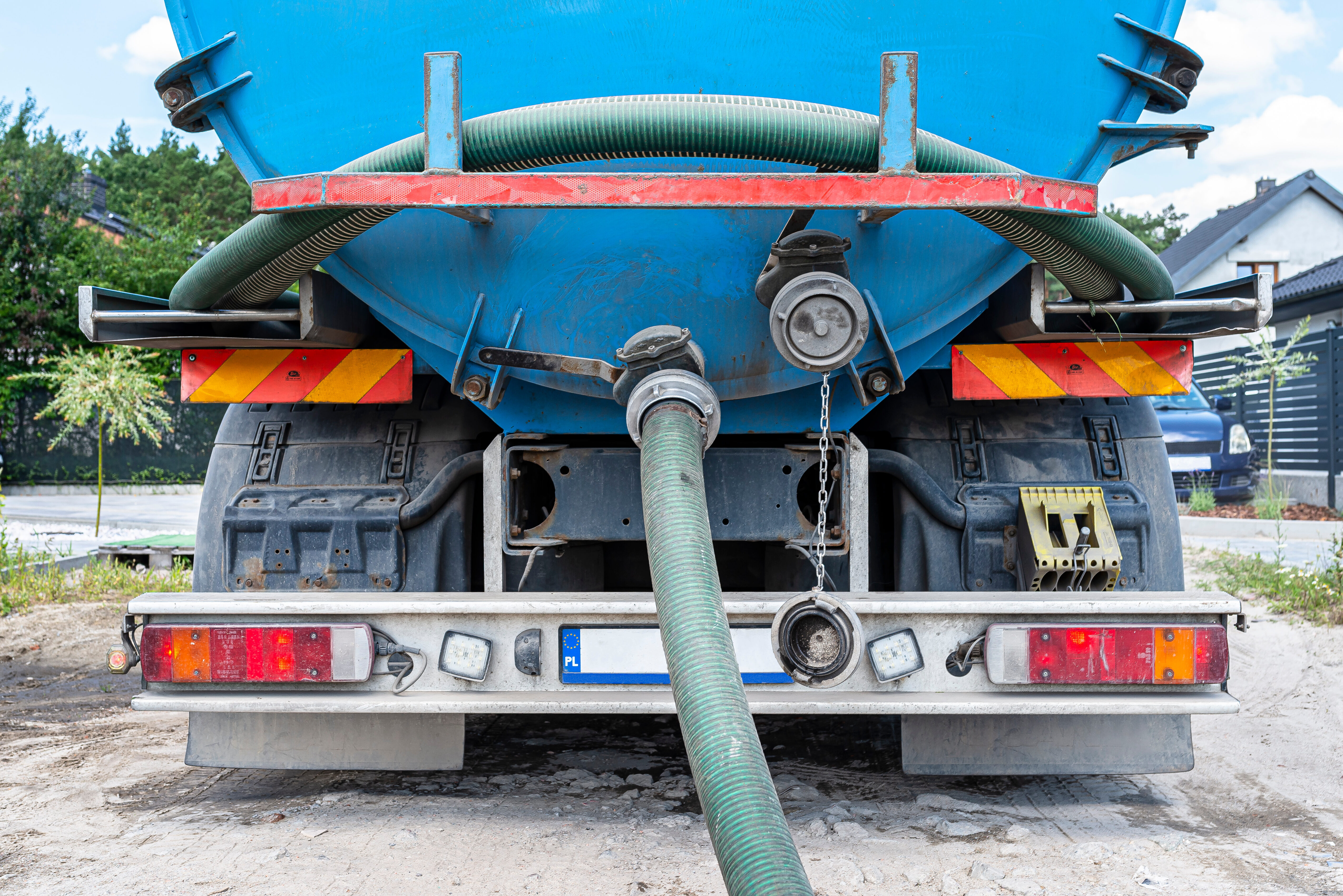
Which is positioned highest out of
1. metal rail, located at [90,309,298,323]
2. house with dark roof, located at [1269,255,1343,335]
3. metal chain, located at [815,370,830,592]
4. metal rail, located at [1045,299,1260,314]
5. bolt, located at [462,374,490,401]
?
house with dark roof, located at [1269,255,1343,335]

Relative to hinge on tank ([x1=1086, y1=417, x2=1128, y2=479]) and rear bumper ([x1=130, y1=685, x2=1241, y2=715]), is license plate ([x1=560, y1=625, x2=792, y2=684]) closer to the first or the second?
rear bumper ([x1=130, y1=685, x2=1241, y2=715])

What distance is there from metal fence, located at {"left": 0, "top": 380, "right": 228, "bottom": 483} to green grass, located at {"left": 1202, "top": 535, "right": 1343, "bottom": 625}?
14.6m

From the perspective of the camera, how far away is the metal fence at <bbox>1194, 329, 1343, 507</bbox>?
12.0 m

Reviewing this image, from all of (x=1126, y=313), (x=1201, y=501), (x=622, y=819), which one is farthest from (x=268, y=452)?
(x=1201, y=501)

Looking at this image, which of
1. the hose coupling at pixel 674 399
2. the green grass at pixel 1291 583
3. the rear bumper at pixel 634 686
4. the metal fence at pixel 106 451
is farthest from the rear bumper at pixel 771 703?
the metal fence at pixel 106 451

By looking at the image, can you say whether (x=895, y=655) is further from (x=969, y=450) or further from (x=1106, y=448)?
(x=1106, y=448)

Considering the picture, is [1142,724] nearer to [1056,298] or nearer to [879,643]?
[879,643]

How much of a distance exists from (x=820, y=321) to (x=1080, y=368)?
940mm

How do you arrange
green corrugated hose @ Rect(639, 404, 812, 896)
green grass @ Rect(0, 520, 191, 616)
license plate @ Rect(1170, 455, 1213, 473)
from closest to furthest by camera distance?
green corrugated hose @ Rect(639, 404, 812, 896), green grass @ Rect(0, 520, 191, 616), license plate @ Rect(1170, 455, 1213, 473)

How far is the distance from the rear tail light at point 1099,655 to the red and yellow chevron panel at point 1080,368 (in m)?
0.66

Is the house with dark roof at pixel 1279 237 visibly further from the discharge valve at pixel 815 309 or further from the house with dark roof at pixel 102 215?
the discharge valve at pixel 815 309

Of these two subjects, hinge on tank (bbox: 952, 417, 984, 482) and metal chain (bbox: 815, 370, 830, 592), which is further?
hinge on tank (bbox: 952, 417, 984, 482)

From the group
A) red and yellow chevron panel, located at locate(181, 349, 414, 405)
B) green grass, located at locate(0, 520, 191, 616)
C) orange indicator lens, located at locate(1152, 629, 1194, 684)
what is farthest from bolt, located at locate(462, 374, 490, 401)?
green grass, located at locate(0, 520, 191, 616)

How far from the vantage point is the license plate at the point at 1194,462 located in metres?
12.6
